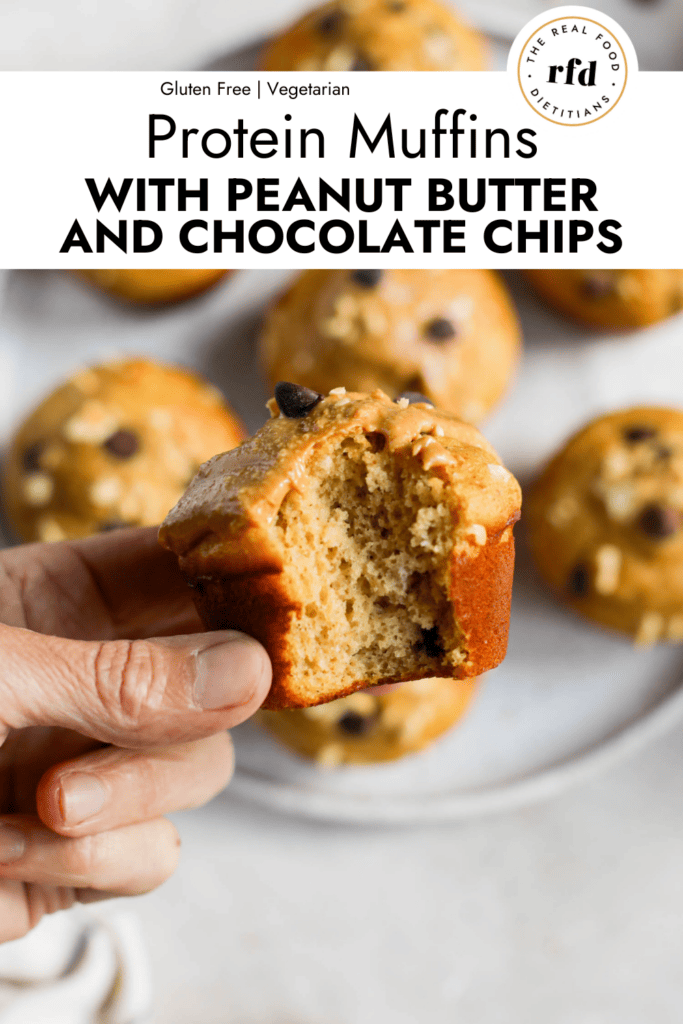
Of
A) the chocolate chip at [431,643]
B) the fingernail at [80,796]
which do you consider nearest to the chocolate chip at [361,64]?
the chocolate chip at [431,643]

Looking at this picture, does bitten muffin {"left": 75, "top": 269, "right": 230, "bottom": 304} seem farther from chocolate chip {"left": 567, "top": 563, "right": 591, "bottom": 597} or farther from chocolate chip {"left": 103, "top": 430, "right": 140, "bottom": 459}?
chocolate chip {"left": 567, "top": 563, "right": 591, "bottom": 597}

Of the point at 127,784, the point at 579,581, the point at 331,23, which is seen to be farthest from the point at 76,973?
the point at 331,23

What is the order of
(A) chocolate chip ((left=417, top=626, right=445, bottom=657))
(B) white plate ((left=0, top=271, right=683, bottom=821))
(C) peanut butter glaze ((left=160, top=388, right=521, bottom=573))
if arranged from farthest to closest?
(B) white plate ((left=0, top=271, right=683, bottom=821))
(A) chocolate chip ((left=417, top=626, right=445, bottom=657))
(C) peanut butter glaze ((left=160, top=388, right=521, bottom=573))

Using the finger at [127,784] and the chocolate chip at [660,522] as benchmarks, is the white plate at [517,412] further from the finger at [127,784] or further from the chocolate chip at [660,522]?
the finger at [127,784]

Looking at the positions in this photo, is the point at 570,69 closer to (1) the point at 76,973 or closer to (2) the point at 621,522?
(2) the point at 621,522

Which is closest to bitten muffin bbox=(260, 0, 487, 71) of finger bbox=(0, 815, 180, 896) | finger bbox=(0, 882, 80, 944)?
finger bbox=(0, 815, 180, 896)

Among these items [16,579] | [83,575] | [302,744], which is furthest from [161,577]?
[302,744]

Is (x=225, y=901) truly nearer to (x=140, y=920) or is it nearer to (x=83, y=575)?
(x=140, y=920)
